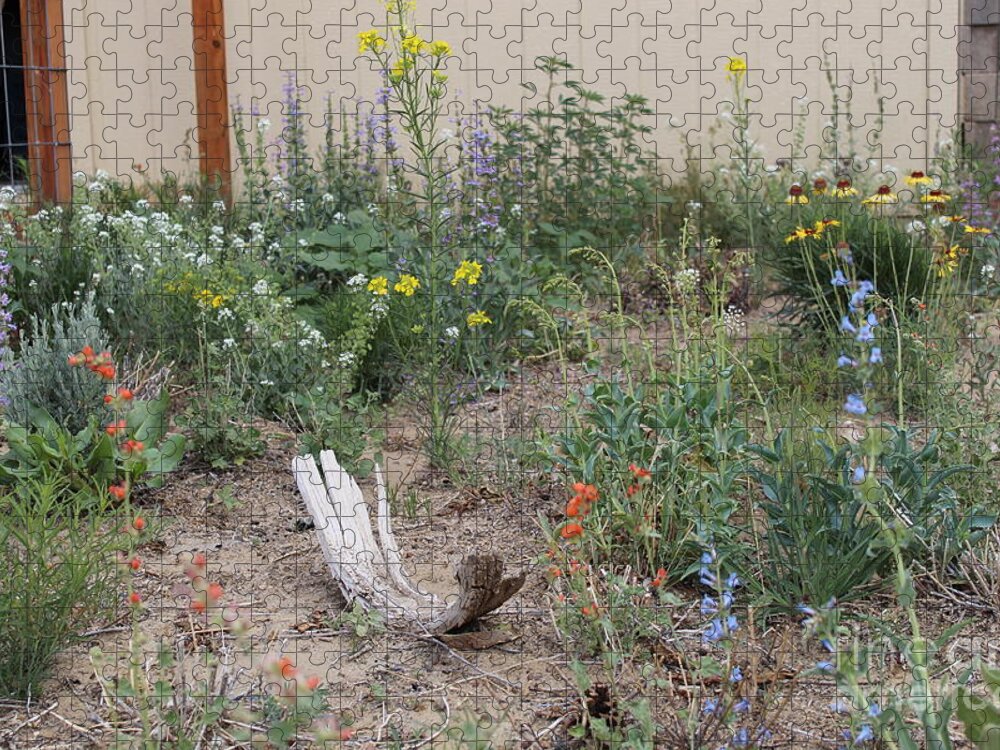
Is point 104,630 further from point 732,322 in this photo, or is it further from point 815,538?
point 732,322

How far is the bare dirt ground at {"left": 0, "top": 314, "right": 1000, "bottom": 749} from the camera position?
286 cm

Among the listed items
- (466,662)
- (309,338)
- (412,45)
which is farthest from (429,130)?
(466,662)

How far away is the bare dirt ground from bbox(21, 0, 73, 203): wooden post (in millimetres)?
2843

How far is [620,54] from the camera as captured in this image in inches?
298

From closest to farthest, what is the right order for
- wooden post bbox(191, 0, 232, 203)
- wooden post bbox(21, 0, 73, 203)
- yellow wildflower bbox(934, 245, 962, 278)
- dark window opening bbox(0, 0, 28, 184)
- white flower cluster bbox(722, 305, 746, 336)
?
white flower cluster bbox(722, 305, 746, 336) → yellow wildflower bbox(934, 245, 962, 278) → wooden post bbox(21, 0, 73, 203) → dark window opening bbox(0, 0, 28, 184) → wooden post bbox(191, 0, 232, 203)

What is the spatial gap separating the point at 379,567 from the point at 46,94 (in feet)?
13.4

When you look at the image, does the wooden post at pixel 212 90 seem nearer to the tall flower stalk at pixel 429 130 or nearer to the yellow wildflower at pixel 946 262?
the tall flower stalk at pixel 429 130

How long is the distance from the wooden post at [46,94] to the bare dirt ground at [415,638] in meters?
2.84

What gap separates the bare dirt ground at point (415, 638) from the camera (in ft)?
9.39

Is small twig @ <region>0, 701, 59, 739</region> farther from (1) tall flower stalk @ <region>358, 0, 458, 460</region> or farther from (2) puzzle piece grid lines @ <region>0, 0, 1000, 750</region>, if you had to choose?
(1) tall flower stalk @ <region>358, 0, 458, 460</region>

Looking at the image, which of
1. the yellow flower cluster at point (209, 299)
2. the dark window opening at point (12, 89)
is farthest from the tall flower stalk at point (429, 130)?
the dark window opening at point (12, 89)

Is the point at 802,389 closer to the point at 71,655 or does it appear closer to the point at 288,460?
the point at 288,460

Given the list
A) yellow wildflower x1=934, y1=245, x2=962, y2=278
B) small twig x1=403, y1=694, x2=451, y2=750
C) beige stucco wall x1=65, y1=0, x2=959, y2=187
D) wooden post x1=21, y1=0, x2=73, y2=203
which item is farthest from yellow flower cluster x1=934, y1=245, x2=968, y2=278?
wooden post x1=21, y1=0, x2=73, y2=203

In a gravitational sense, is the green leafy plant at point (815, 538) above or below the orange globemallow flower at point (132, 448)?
below
